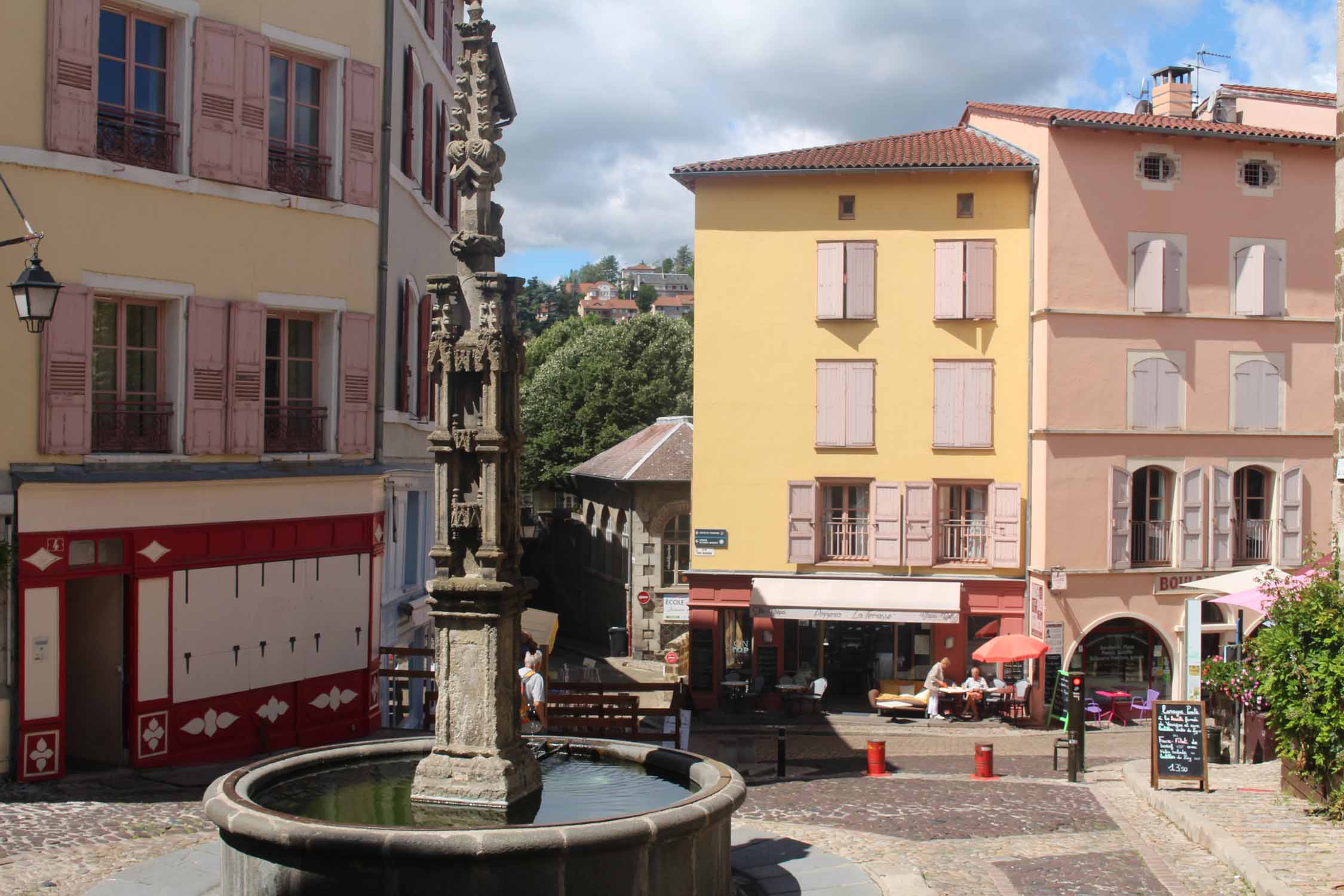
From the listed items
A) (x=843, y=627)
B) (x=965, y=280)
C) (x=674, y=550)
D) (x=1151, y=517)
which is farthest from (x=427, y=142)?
(x=674, y=550)

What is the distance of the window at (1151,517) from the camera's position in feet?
87.1

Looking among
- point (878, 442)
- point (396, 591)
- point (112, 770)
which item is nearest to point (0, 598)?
point (112, 770)

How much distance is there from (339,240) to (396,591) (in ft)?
20.7

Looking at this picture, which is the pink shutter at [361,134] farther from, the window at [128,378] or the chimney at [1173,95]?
the chimney at [1173,95]

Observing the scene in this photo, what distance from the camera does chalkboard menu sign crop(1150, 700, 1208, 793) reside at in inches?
593

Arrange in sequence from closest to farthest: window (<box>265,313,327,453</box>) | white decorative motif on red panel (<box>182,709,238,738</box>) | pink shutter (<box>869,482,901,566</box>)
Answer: white decorative motif on red panel (<box>182,709,238,738</box>) → window (<box>265,313,327,453</box>) → pink shutter (<box>869,482,901,566</box>)

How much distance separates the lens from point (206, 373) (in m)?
16.4

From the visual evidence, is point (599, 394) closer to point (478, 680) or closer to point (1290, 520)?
point (1290, 520)

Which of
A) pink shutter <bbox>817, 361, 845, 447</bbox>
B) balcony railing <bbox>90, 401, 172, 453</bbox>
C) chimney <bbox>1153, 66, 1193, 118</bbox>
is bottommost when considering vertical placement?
balcony railing <bbox>90, 401, 172, 453</bbox>

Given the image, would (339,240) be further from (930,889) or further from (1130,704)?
(1130,704)

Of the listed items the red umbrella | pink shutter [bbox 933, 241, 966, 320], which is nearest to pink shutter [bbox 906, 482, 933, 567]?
the red umbrella

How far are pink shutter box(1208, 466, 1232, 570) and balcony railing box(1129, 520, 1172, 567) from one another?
80cm

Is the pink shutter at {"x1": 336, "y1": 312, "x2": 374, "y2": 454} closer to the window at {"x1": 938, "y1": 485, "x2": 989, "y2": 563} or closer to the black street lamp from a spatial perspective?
the black street lamp

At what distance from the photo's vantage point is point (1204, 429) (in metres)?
26.5
